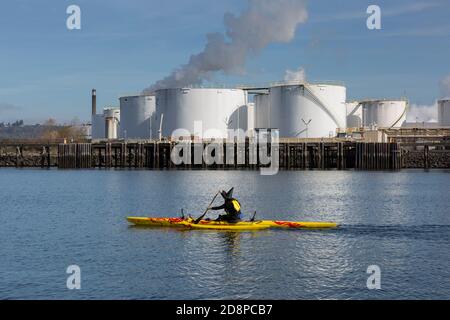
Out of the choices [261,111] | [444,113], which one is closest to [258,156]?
[261,111]

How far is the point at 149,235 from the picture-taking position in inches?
1704

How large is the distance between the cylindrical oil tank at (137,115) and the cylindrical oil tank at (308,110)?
34.1 metres

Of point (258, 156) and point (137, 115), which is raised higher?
point (137, 115)

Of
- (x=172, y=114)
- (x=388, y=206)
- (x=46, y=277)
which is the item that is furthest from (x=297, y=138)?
(x=46, y=277)

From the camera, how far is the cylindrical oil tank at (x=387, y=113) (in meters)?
154

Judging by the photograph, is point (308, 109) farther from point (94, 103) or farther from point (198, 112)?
point (94, 103)

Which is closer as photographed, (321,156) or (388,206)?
(388,206)

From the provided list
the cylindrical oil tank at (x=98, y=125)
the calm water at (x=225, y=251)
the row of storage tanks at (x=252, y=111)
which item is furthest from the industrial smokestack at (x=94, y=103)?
the calm water at (x=225, y=251)

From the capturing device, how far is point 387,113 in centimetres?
15400

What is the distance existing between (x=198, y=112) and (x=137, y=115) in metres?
23.5

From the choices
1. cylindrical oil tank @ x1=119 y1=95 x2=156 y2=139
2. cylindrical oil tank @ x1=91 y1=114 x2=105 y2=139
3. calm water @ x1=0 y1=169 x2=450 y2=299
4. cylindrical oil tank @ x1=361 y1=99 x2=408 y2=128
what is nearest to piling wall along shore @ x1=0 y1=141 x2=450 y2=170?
cylindrical oil tank @ x1=119 y1=95 x2=156 y2=139

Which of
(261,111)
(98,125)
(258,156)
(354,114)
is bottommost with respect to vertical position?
(258,156)

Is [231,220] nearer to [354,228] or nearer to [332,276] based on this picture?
[354,228]
